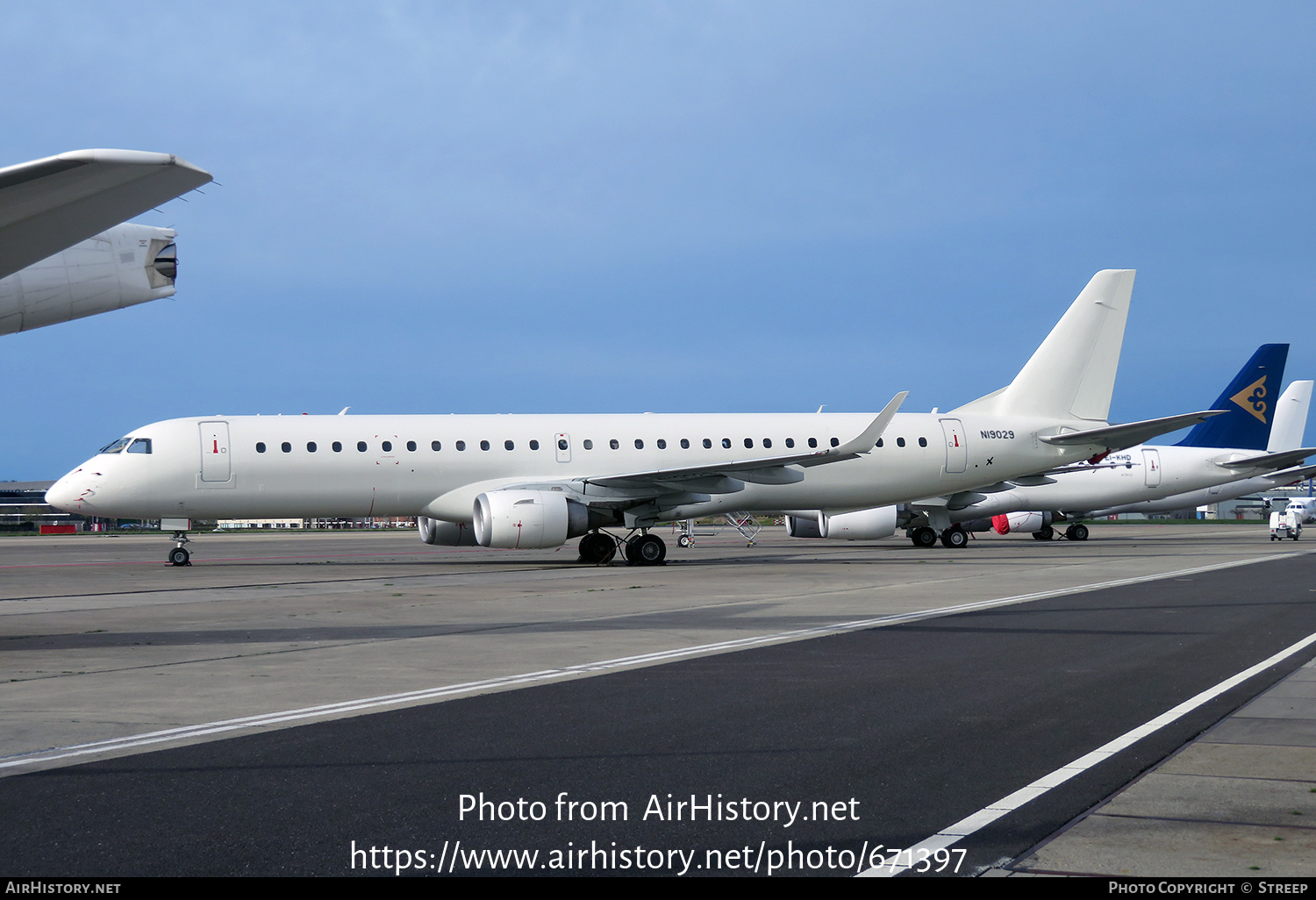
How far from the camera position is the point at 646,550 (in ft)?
81.9

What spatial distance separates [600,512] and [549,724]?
18.3 metres

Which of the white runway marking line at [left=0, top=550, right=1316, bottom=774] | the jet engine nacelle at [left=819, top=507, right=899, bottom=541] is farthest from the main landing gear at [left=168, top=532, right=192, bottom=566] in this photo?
the jet engine nacelle at [left=819, top=507, right=899, bottom=541]

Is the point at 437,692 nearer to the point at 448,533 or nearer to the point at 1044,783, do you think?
the point at 1044,783

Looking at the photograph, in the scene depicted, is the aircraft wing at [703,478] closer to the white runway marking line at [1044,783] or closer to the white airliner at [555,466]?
the white airliner at [555,466]

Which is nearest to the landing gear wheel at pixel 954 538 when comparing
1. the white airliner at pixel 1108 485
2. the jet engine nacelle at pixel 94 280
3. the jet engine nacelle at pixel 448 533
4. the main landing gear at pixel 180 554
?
the white airliner at pixel 1108 485

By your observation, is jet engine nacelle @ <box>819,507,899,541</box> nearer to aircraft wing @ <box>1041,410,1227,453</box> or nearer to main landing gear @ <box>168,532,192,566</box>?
aircraft wing @ <box>1041,410,1227,453</box>

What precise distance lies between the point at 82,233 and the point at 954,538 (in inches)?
1294

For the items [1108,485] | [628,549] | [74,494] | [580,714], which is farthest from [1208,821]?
[1108,485]

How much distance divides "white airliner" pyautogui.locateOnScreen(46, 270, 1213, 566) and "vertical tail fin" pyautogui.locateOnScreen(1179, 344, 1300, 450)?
18605 mm

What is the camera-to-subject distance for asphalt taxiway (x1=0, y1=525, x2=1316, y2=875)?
Result: 437 centimetres

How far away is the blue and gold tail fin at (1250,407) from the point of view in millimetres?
45000

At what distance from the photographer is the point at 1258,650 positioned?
998 centimetres
